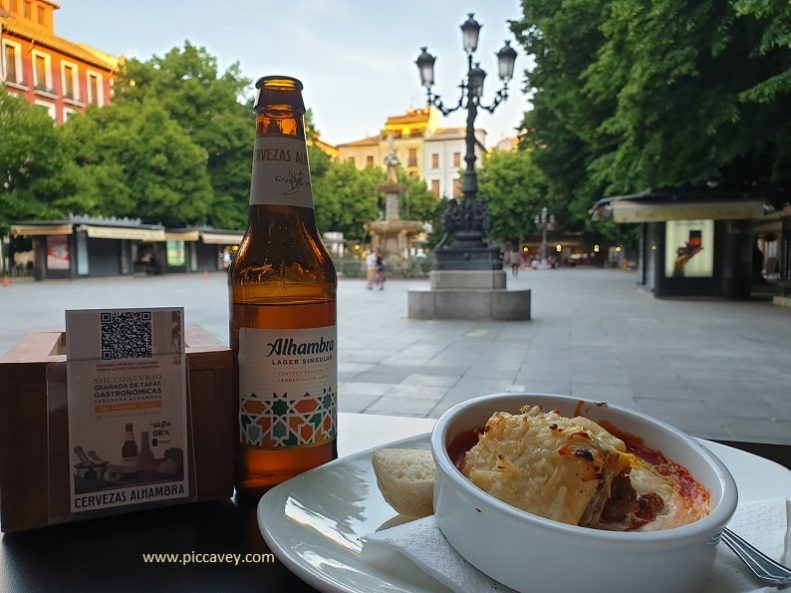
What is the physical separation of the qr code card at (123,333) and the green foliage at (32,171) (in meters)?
27.9

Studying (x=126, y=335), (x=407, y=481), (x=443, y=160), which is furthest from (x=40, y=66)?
(x=443, y=160)

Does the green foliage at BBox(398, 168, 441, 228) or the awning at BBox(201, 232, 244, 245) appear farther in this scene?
the green foliage at BBox(398, 168, 441, 228)

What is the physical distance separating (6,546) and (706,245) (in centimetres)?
1930

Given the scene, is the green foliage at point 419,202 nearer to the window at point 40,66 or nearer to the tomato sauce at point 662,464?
the window at point 40,66

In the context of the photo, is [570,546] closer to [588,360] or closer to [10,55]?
[10,55]

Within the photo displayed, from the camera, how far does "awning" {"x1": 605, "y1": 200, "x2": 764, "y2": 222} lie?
15875 mm

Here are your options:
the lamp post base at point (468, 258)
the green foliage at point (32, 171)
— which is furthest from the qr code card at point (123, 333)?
the green foliage at point (32, 171)

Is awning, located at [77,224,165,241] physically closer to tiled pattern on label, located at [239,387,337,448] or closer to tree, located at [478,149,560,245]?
tree, located at [478,149,560,245]

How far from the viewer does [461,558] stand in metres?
0.71

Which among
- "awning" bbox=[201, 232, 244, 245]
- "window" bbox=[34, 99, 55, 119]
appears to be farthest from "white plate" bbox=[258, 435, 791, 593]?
"awning" bbox=[201, 232, 244, 245]

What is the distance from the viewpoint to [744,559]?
708mm

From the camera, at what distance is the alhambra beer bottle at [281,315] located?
0.97 metres

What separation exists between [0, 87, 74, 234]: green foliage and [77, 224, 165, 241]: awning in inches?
65.4

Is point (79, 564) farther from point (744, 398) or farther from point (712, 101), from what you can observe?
point (712, 101)
